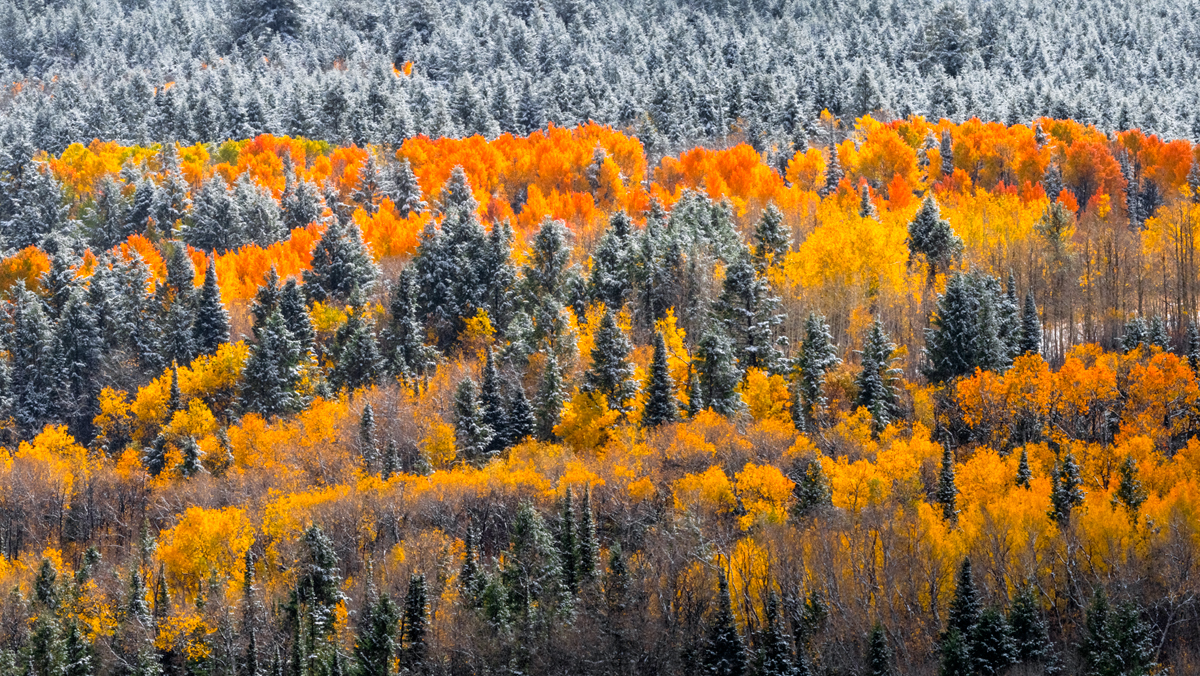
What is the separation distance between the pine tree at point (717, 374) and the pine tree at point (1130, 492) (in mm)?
23779

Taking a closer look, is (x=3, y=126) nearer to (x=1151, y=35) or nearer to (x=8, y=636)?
(x=8, y=636)

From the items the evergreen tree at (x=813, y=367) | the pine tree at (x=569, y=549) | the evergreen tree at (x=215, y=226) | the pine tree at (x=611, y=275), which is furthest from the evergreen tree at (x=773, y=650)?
the evergreen tree at (x=215, y=226)

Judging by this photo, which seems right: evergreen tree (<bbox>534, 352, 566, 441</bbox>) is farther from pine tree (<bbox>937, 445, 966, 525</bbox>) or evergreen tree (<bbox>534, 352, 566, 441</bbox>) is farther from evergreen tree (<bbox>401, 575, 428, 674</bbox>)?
pine tree (<bbox>937, 445, 966, 525</bbox>)

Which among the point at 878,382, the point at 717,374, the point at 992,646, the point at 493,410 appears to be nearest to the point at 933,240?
the point at 878,382

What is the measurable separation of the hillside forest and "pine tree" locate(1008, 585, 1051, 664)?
164mm

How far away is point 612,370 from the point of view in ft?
292

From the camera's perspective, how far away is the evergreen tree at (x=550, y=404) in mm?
89625

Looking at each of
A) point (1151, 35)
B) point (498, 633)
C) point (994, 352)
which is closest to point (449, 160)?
point (994, 352)

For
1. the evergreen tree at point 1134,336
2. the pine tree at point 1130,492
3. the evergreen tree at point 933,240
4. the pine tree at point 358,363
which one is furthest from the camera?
the evergreen tree at point 933,240

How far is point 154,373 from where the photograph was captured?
10831 cm

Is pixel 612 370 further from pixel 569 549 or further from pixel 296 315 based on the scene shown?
pixel 296 315

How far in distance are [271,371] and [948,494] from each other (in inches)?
A: 2035

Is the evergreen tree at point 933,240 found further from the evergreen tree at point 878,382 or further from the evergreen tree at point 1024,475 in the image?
the evergreen tree at point 1024,475

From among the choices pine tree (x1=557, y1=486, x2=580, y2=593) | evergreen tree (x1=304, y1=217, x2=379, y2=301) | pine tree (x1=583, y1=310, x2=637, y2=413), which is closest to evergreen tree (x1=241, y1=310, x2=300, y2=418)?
evergreen tree (x1=304, y1=217, x2=379, y2=301)
